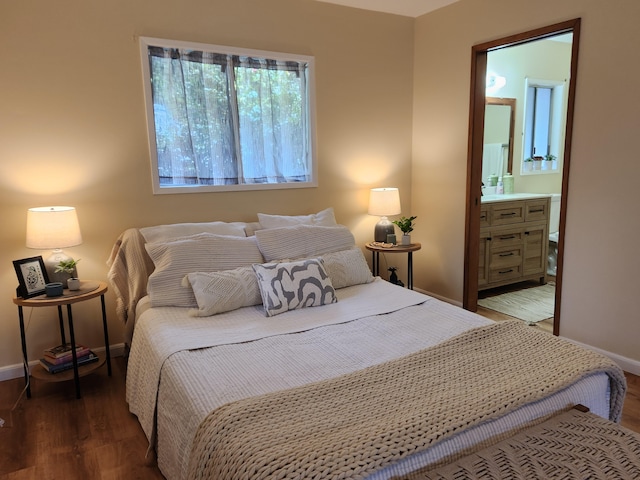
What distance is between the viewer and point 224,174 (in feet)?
10.7

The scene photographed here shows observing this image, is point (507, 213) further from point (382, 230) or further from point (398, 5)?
point (398, 5)

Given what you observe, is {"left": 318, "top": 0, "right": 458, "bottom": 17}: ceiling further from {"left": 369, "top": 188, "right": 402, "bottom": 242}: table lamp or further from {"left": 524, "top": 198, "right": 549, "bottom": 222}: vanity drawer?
{"left": 524, "top": 198, "right": 549, "bottom": 222}: vanity drawer

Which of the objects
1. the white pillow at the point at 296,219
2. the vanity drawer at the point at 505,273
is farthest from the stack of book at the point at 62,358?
the vanity drawer at the point at 505,273

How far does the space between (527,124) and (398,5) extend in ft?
7.14

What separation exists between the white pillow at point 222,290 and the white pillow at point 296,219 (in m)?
0.67

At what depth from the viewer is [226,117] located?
321 centimetres

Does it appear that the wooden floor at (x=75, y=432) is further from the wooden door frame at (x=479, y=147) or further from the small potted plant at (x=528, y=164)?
the small potted plant at (x=528, y=164)

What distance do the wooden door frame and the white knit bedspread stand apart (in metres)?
1.21

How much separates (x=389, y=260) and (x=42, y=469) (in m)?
2.96

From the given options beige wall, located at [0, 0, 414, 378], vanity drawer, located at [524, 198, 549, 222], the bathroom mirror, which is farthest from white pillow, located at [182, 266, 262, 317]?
the bathroom mirror

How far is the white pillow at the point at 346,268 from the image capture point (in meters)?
2.82

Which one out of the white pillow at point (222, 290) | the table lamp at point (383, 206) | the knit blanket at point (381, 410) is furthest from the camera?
the table lamp at point (383, 206)

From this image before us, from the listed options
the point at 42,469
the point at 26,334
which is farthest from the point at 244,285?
the point at 26,334

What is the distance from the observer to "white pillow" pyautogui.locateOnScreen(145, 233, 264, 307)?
2496mm
